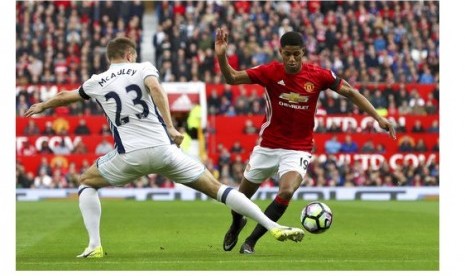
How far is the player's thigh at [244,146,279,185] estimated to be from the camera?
13461mm

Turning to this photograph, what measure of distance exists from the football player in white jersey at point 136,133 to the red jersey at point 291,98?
1.50 meters

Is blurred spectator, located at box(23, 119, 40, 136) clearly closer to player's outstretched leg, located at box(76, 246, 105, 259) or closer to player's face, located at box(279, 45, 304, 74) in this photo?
player's face, located at box(279, 45, 304, 74)

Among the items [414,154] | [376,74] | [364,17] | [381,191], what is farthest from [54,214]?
[364,17]

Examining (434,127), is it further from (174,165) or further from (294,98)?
(174,165)

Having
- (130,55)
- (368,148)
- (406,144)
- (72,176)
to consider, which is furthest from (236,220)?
(406,144)

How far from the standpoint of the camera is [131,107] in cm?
1197

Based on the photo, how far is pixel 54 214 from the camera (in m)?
23.3

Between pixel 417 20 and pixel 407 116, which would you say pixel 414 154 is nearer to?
pixel 407 116

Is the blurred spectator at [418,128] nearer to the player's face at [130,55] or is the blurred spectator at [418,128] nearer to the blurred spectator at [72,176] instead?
the blurred spectator at [72,176]

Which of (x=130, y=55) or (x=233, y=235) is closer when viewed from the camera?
(x=130, y=55)

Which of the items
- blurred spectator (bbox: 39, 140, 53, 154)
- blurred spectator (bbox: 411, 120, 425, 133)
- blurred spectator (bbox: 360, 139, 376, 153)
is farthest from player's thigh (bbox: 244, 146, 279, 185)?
blurred spectator (bbox: 411, 120, 425, 133)

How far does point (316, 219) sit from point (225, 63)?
221 centimetres

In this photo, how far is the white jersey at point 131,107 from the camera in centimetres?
1191

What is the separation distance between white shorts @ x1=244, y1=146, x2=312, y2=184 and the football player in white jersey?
125 centimetres
